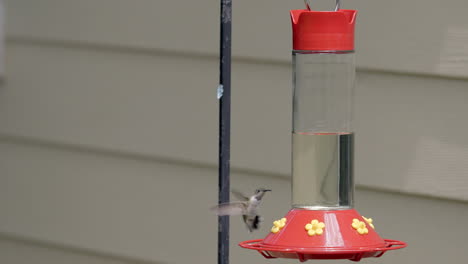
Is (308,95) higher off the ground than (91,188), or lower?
higher

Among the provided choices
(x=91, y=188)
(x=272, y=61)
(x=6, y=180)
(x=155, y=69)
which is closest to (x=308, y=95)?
(x=272, y=61)

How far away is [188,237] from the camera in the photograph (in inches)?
141

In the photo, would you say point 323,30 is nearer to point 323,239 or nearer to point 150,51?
point 323,239

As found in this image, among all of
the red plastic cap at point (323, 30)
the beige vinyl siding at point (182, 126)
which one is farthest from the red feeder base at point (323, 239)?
the beige vinyl siding at point (182, 126)

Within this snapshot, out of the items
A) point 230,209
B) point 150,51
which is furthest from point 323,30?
point 150,51

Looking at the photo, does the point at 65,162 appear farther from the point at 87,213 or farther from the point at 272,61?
the point at 272,61

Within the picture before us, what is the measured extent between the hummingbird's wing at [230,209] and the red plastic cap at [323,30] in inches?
13.7

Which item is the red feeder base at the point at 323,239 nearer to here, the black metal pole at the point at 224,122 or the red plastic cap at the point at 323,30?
the black metal pole at the point at 224,122

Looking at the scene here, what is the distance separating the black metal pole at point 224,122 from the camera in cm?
189

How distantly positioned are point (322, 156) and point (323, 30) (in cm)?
32

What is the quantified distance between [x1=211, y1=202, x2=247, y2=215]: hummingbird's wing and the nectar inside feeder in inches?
Answer: 2.8

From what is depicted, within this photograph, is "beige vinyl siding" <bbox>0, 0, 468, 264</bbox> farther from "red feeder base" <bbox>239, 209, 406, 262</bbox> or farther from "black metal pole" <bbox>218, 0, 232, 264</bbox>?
"black metal pole" <bbox>218, 0, 232, 264</bbox>

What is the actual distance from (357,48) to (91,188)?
1.37 metres

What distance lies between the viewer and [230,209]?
1.95m
